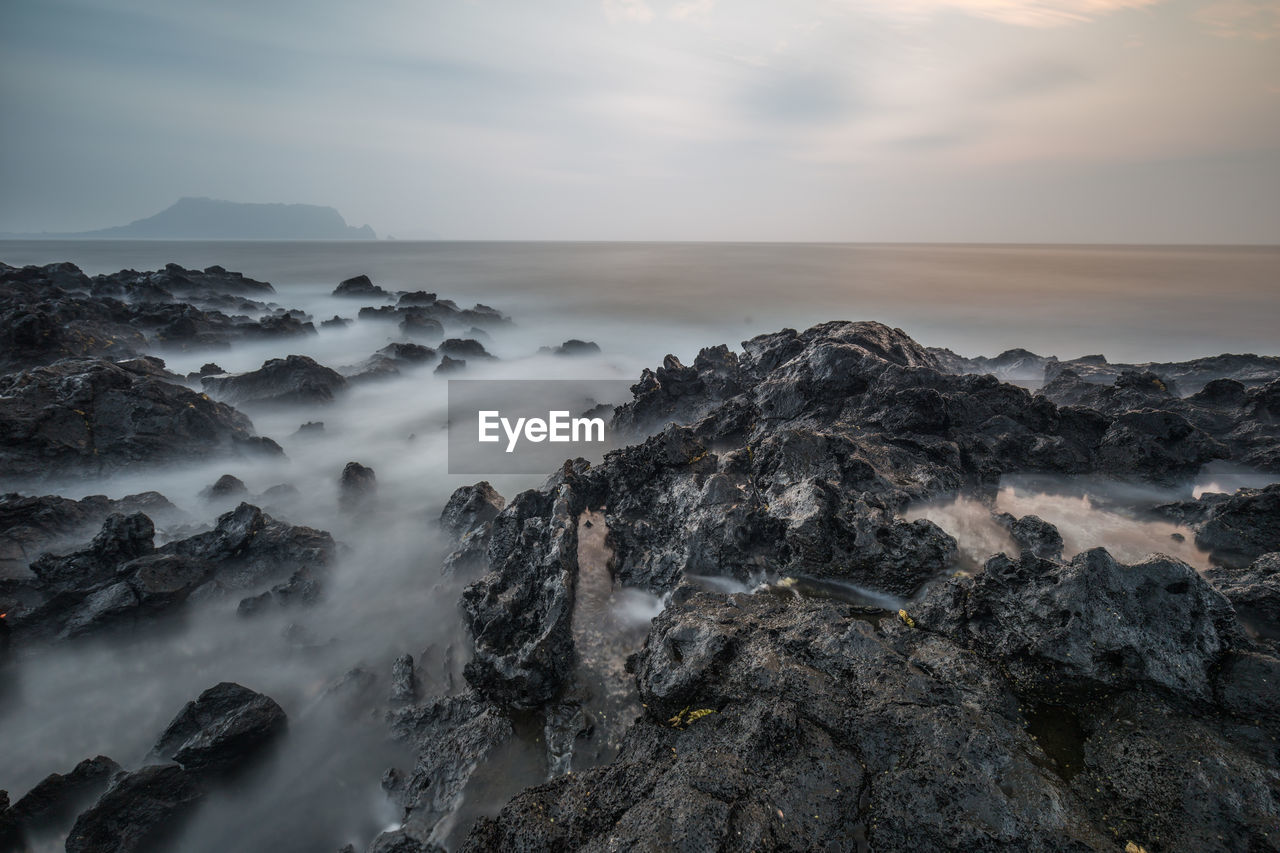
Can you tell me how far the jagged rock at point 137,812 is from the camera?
14.9 feet

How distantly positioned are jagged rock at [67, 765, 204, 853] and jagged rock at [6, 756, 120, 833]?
46cm

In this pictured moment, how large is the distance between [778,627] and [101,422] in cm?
1394

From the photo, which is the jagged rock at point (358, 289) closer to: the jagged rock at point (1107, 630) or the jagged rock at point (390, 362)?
the jagged rock at point (390, 362)

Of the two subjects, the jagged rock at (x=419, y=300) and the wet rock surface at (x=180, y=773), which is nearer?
the wet rock surface at (x=180, y=773)

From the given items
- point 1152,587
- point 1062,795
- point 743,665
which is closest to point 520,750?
point 743,665

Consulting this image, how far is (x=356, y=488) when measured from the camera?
10750 mm

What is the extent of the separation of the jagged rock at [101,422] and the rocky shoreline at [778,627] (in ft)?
0.18

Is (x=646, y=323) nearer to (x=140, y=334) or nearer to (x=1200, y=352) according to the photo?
(x=140, y=334)

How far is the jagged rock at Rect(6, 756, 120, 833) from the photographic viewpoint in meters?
4.77

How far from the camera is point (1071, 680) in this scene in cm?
371

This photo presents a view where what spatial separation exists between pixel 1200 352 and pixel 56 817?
37103mm

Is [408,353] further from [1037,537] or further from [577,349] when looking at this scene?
[1037,537]

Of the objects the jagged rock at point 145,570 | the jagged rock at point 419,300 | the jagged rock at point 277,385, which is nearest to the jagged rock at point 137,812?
the jagged rock at point 145,570

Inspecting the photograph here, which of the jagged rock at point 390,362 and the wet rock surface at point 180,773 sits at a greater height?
the jagged rock at point 390,362
